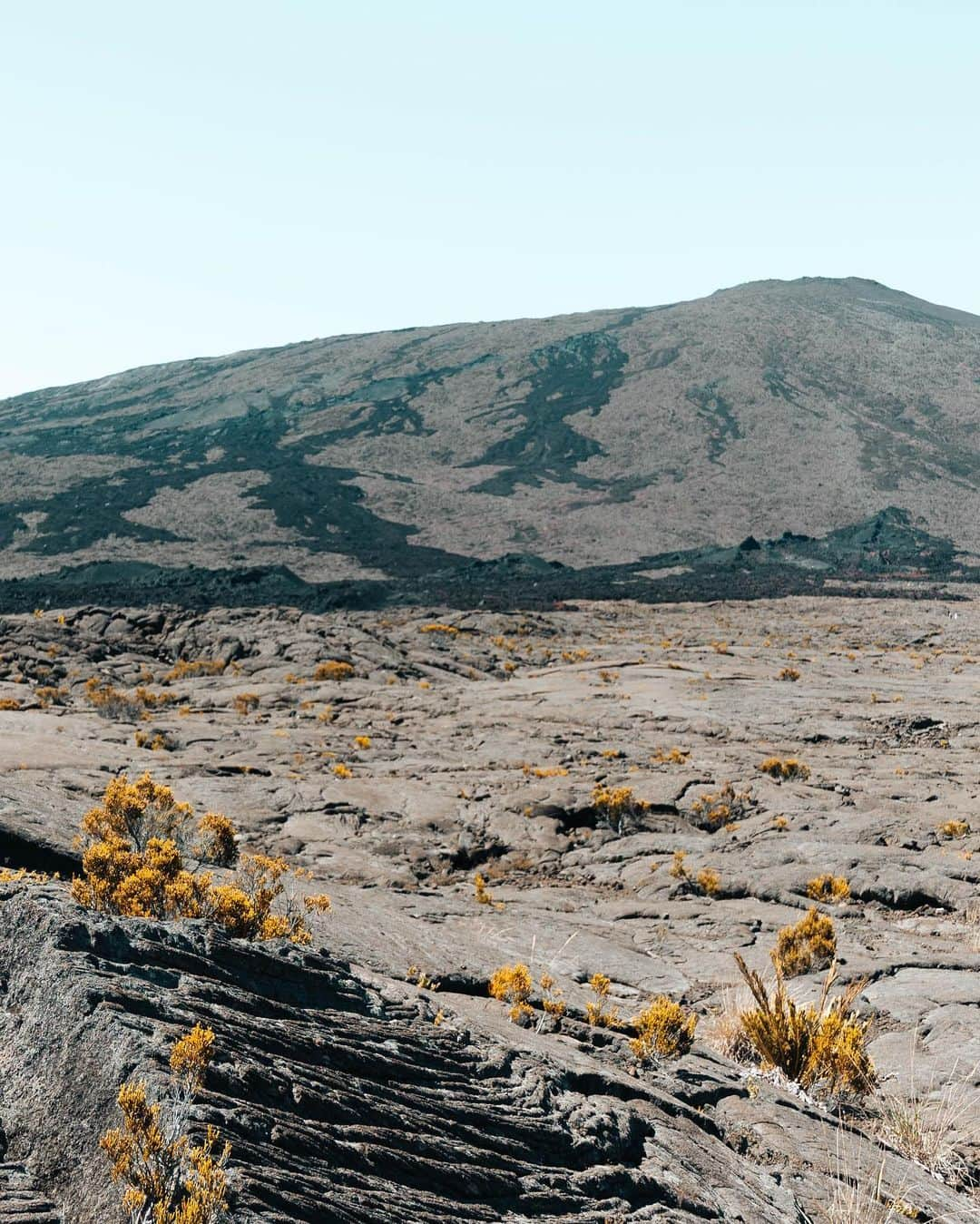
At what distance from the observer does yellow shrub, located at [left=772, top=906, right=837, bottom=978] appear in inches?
320

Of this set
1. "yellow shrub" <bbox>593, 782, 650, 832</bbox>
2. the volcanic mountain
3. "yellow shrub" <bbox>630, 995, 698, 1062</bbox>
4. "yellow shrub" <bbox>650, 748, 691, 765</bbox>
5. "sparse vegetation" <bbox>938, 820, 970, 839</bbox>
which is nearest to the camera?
"yellow shrub" <bbox>630, 995, 698, 1062</bbox>

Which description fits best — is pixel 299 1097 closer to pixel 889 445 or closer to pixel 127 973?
pixel 127 973

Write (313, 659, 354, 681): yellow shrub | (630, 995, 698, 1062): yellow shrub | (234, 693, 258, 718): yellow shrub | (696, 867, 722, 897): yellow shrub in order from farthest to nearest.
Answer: (313, 659, 354, 681): yellow shrub
(234, 693, 258, 718): yellow shrub
(696, 867, 722, 897): yellow shrub
(630, 995, 698, 1062): yellow shrub

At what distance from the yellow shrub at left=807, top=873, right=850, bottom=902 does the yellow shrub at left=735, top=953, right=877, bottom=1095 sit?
13.4 ft

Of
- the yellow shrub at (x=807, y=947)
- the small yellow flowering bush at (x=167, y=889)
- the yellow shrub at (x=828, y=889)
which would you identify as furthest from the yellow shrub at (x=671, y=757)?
the small yellow flowering bush at (x=167, y=889)

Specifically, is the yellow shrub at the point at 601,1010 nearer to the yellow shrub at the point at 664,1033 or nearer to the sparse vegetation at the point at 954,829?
the yellow shrub at the point at 664,1033

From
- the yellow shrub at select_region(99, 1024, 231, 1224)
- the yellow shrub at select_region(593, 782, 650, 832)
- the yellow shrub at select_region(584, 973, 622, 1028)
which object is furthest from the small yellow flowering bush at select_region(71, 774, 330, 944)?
the yellow shrub at select_region(593, 782, 650, 832)

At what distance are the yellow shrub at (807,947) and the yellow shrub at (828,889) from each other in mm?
2141

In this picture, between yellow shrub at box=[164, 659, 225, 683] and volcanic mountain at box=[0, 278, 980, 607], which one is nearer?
yellow shrub at box=[164, 659, 225, 683]

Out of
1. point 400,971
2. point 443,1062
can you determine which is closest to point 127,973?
point 443,1062

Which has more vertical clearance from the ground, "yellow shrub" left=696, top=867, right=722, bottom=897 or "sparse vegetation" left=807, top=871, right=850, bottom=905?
"sparse vegetation" left=807, top=871, right=850, bottom=905

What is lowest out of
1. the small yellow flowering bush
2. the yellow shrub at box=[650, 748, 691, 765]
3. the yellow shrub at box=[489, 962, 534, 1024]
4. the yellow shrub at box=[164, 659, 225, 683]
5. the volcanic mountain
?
the yellow shrub at box=[650, 748, 691, 765]

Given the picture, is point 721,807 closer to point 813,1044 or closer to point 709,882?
point 709,882

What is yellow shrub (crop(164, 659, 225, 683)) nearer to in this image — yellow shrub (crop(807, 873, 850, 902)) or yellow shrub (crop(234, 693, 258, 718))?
yellow shrub (crop(234, 693, 258, 718))
